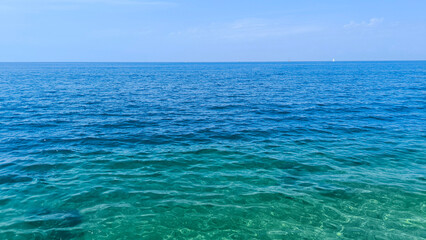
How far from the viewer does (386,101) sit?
158 feet

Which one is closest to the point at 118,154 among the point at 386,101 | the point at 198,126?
the point at 198,126

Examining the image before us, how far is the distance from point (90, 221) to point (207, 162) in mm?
9923

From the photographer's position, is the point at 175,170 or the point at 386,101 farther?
the point at 386,101

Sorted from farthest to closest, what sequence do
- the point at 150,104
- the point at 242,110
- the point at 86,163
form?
1. the point at 150,104
2. the point at 242,110
3. the point at 86,163

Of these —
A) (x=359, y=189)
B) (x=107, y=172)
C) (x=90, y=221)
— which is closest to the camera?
(x=90, y=221)

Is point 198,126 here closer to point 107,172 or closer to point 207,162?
point 207,162

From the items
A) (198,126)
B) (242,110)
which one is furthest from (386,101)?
(198,126)

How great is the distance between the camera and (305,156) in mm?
21578

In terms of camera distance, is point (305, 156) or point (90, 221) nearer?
point (90, 221)

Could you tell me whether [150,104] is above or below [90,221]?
above

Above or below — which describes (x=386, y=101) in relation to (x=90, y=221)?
above

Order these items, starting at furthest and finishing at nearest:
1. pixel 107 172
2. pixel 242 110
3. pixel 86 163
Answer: pixel 242 110 → pixel 86 163 → pixel 107 172

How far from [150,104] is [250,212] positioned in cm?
3636

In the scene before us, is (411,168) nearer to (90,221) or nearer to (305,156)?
(305,156)
